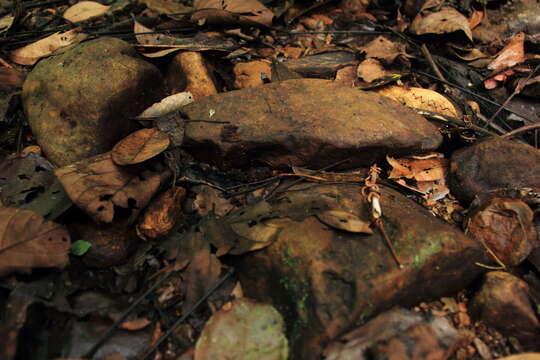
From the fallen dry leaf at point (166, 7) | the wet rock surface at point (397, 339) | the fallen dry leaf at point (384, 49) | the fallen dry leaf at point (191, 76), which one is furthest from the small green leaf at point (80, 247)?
the fallen dry leaf at point (384, 49)

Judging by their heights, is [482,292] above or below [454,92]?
below

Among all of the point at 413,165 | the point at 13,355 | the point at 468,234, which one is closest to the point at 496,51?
the point at 413,165

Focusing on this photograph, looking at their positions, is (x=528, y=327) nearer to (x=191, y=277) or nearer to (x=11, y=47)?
(x=191, y=277)

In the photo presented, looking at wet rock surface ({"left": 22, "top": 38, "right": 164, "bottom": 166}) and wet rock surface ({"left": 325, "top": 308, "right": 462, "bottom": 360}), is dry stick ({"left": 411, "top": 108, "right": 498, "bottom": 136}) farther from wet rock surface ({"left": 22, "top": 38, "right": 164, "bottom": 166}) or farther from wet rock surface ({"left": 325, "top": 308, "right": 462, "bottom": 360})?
wet rock surface ({"left": 22, "top": 38, "right": 164, "bottom": 166})

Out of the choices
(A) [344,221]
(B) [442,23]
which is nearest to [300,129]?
(A) [344,221]

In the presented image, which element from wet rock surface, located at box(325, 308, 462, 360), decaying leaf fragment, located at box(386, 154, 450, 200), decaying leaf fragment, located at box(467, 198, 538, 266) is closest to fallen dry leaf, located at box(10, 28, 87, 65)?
decaying leaf fragment, located at box(386, 154, 450, 200)
